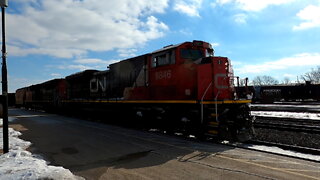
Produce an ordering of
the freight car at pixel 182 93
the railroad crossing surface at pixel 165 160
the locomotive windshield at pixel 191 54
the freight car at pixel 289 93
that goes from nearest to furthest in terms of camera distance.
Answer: the railroad crossing surface at pixel 165 160, the freight car at pixel 182 93, the locomotive windshield at pixel 191 54, the freight car at pixel 289 93

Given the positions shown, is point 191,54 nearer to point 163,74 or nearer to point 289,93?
point 163,74

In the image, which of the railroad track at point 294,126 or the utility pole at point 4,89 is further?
the railroad track at point 294,126

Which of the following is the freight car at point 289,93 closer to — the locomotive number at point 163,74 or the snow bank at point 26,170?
the locomotive number at point 163,74

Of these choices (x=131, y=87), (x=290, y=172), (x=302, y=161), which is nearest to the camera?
(x=290, y=172)

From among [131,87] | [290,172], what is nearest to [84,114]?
[131,87]

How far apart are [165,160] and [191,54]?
5.69 metres

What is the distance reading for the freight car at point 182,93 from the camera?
9828 millimetres

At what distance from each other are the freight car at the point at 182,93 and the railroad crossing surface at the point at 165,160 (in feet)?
3.86

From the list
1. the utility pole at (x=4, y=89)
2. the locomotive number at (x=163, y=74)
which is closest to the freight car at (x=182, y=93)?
the locomotive number at (x=163, y=74)

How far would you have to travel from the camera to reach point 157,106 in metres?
12.1

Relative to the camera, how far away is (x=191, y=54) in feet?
37.1

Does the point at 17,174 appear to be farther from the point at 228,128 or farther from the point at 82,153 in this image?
the point at 228,128

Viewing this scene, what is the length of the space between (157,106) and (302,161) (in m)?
6.65

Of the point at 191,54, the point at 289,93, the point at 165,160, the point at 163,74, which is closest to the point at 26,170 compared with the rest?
the point at 165,160
